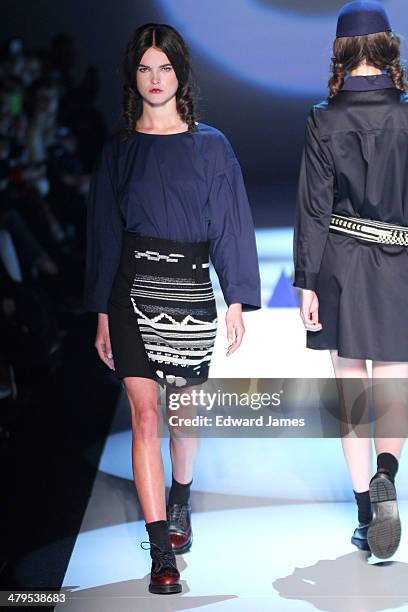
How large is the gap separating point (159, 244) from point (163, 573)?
0.78 metres

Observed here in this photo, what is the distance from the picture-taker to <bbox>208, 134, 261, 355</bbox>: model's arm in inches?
127

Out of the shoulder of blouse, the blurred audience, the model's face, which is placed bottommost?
the blurred audience

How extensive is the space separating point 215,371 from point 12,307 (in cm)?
85

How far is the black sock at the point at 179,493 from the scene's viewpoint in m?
3.49

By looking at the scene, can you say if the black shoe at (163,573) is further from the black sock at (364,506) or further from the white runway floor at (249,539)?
the black sock at (364,506)

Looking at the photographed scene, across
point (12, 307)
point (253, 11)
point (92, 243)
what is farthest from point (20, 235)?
point (92, 243)

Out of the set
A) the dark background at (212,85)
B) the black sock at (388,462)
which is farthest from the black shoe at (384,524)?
the dark background at (212,85)

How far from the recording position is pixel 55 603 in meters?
3.13

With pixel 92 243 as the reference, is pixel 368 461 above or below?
below

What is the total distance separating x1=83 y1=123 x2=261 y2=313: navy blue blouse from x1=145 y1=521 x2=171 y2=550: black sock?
0.54 m

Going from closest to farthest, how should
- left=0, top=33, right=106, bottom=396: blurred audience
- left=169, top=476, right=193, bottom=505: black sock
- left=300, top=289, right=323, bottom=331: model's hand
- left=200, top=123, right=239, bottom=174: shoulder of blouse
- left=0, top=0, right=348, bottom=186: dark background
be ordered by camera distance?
left=200, top=123, right=239, bottom=174: shoulder of blouse
left=300, top=289, right=323, bottom=331: model's hand
left=169, top=476, right=193, bottom=505: black sock
left=0, top=33, right=106, bottom=396: blurred audience
left=0, top=0, right=348, bottom=186: dark background

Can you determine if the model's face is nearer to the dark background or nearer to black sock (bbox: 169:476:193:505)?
black sock (bbox: 169:476:193:505)

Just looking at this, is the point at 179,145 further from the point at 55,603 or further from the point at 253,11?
the point at 253,11

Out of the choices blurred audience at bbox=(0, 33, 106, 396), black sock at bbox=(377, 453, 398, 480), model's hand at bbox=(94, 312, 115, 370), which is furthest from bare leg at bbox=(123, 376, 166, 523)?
blurred audience at bbox=(0, 33, 106, 396)
